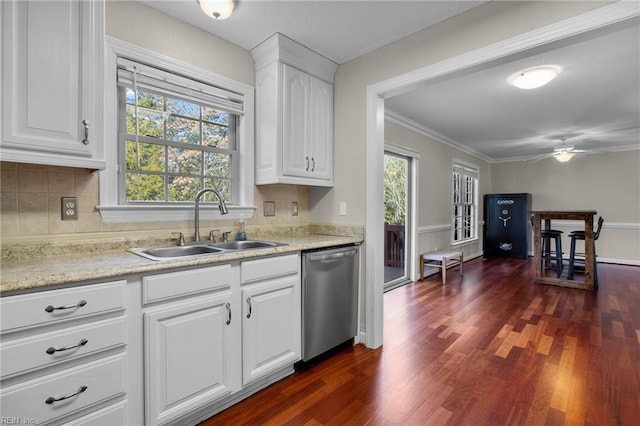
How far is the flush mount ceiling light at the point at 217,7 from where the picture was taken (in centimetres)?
185

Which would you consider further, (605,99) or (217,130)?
(605,99)

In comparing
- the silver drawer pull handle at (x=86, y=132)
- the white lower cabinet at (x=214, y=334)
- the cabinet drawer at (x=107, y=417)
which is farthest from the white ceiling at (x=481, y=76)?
the cabinet drawer at (x=107, y=417)

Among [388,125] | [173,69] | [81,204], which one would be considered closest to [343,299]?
[81,204]

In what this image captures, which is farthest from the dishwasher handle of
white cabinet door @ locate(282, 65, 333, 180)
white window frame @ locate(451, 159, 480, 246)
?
white window frame @ locate(451, 159, 480, 246)

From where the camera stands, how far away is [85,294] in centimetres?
127

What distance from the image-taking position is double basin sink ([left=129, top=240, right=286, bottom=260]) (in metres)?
1.87

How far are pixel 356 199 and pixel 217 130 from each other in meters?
1.27

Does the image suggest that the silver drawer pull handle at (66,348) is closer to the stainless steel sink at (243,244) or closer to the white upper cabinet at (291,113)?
the stainless steel sink at (243,244)

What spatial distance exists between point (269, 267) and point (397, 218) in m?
3.76

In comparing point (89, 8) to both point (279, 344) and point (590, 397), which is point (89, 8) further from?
point (590, 397)

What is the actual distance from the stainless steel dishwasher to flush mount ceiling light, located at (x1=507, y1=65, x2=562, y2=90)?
2.31 metres

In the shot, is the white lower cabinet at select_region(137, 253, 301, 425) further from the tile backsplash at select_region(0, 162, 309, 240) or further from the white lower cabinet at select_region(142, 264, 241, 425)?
the tile backsplash at select_region(0, 162, 309, 240)

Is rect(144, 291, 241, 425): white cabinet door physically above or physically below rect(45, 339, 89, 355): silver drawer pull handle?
below

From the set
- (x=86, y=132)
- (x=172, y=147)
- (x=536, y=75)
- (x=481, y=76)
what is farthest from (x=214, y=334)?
(x=536, y=75)
